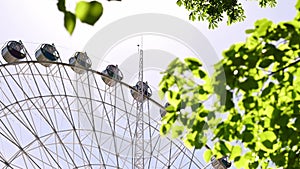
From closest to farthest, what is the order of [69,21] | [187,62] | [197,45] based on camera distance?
[69,21] < [187,62] < [197,45]

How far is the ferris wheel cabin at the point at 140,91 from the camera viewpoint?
29.3m

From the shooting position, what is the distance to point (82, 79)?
94.8ft

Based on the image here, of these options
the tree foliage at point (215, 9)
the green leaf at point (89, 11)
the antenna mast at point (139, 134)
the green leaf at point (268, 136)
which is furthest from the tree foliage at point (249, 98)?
the antenna mast at point (139, 134)

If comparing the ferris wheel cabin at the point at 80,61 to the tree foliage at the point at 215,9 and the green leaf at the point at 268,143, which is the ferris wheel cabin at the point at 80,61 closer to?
the tree foliage at the point at 215,9

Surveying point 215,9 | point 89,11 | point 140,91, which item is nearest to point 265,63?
point 89,11

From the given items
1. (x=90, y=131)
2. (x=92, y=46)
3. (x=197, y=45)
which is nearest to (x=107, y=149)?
(x=90, y=131)

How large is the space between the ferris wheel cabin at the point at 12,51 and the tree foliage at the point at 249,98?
2345cm

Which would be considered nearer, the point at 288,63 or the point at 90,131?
the point at 288,63

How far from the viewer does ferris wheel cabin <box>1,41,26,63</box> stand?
89.1 feet

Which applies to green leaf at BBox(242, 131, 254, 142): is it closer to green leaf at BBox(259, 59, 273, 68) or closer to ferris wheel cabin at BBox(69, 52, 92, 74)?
A: green leaf at BBox(259, 59, 273, 68)

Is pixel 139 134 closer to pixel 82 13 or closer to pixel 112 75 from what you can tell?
pixel 112 75

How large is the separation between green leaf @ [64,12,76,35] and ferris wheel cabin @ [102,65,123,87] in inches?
1032

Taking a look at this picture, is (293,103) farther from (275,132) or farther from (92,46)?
(92,46)

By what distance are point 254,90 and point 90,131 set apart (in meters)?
25.1
